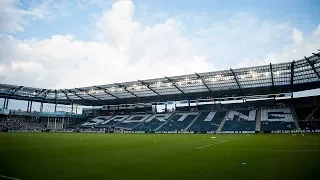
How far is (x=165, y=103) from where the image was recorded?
218 ft

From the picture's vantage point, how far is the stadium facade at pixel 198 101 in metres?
42.8

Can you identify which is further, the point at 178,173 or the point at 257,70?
the point at 257,70

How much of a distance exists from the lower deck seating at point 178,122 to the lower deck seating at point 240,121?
10016 mm

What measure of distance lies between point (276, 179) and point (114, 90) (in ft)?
180

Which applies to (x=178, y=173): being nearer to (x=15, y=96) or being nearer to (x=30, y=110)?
(x=15, y=96)

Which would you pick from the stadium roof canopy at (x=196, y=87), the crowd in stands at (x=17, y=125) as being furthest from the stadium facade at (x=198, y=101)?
the crowd in stands at (x=17, y=125)

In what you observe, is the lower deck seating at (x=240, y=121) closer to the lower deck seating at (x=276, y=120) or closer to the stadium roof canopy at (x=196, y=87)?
the lower deck seating at (x=276, y=120)

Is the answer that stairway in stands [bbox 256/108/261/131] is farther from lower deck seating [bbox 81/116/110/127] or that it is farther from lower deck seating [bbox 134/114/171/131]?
lower deck seating [bbox 81/116/110/127]

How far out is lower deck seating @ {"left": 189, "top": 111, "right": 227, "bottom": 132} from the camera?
51384mm

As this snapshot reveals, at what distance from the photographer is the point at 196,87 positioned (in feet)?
170

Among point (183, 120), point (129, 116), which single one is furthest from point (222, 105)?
point (129, 116)

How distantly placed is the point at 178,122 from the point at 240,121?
15.8 m

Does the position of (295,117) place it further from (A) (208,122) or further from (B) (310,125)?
(A) (208,122)

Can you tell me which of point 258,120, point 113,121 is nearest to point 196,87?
point 258,120
